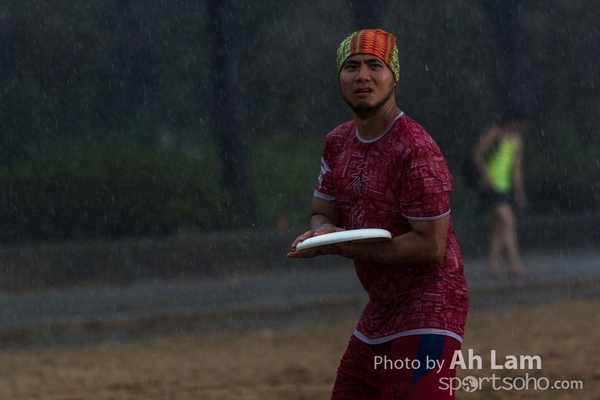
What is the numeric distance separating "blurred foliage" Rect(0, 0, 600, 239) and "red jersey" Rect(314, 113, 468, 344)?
1140 cm

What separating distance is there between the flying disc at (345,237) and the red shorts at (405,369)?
402 millimetres

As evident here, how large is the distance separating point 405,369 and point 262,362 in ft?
16.4

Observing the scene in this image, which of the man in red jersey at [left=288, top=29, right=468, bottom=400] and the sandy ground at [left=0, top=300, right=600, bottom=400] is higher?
the sandy ground at [left=0, top=300, right=600, bottom=400]

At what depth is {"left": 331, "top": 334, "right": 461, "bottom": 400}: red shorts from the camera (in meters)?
4.21

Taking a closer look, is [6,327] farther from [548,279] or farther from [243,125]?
[243,125]

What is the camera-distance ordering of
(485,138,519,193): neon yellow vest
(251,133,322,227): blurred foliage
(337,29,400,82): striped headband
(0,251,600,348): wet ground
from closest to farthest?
1. (337,29,400,82): striped headband
2. (0,251,600,348): wet ground
3. (485,138,519,193): neon yellow vest
4. (251,133,322,227): blurred foliage

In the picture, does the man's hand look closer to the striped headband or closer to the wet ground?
the striped headband

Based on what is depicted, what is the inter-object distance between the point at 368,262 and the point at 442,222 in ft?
1.11

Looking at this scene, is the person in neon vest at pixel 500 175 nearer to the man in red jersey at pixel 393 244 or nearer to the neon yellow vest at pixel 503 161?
the neon yellow vest at pixel 503 161

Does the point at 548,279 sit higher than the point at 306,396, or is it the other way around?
the point at 548,279

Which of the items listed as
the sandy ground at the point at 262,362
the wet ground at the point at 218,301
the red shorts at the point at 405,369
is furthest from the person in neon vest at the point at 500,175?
the red shorts at the point at 405,369

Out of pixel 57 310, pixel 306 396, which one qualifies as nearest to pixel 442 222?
pixel 306 396

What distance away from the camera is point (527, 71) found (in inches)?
786

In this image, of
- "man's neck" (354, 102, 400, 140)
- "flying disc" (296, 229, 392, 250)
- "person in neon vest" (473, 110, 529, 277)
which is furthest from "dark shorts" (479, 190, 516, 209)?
"flying disc" (296, 229, 392, 250)
